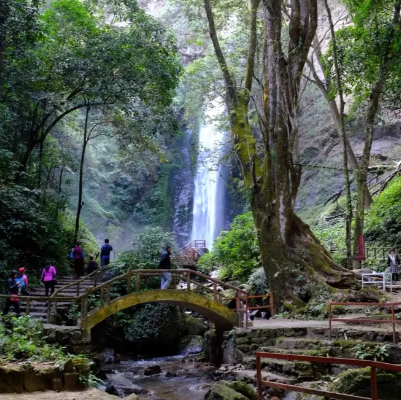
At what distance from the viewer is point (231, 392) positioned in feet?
28.0

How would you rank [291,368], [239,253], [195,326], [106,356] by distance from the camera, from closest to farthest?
[291,368] < [106,356] < [195,326] < [239,253]

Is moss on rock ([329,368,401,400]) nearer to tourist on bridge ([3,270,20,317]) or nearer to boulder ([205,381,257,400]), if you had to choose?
boulder ([205,381,257,400])

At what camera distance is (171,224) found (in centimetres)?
3806

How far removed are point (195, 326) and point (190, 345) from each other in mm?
1181

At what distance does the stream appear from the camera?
11070 millimetres

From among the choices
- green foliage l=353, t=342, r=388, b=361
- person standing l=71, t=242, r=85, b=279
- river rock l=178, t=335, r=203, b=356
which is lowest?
river rock l=178, t=335, r=203, b=356

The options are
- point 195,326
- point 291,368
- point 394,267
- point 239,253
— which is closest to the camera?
point 291,368

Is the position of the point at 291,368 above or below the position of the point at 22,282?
below

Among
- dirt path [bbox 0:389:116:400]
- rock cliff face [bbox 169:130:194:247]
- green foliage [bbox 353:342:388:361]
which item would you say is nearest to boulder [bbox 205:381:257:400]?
green foliage [bbox 353:342:388:361]

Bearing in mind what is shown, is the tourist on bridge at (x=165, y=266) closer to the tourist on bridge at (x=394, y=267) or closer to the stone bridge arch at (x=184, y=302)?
the stone bridge arch at (x=184, y=302)

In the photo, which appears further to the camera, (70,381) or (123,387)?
(123,387)

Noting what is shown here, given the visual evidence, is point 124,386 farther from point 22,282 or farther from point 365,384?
point 365,384

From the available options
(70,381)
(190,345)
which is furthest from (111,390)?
(190,345)

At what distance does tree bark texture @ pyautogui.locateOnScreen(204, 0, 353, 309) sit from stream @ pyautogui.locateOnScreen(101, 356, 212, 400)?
3.30 m
